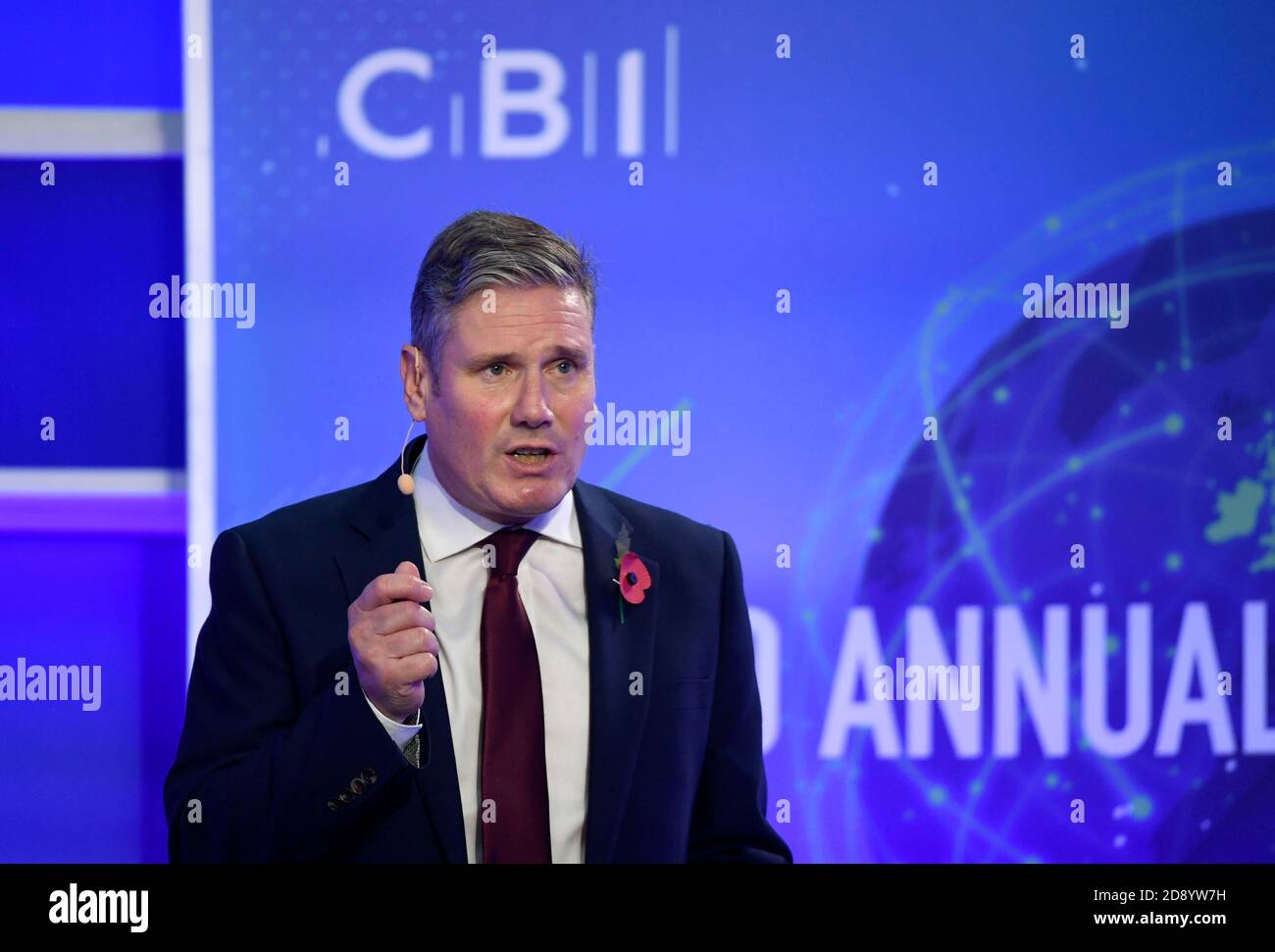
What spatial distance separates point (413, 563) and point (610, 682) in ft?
1.32

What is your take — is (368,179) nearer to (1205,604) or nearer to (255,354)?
(255,354)

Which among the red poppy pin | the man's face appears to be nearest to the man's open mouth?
the man's face

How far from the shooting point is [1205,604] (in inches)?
103

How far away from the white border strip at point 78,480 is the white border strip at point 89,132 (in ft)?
2.17

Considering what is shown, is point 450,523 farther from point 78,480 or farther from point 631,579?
point 78,480

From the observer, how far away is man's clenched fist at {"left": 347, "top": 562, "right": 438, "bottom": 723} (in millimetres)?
1897

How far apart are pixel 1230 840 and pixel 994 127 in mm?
1611

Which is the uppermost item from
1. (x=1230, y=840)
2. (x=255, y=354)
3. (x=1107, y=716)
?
(x=255, y=354)

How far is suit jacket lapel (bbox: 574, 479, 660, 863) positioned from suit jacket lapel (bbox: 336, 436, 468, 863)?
23cm

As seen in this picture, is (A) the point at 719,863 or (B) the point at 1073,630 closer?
(A) the point at 719,863

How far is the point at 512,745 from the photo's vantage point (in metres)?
2.07

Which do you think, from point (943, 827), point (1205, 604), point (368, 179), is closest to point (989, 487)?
point (1205, 604)

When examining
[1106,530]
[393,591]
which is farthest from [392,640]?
[1106,530]

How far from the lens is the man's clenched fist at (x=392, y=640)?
1.90 metres
